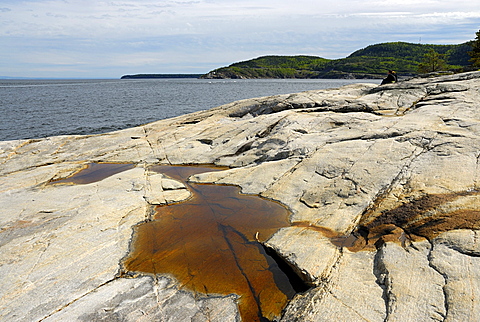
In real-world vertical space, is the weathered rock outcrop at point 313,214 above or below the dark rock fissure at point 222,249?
above

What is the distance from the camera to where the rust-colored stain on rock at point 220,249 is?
8750 millimetres

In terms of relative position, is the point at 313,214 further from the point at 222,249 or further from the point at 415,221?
the point at 222,249

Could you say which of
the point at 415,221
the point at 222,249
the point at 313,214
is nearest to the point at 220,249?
the point at 222,249

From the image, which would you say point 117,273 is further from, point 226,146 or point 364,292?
point 226,146

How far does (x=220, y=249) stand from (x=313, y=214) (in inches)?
149

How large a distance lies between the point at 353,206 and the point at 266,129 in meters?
11.5

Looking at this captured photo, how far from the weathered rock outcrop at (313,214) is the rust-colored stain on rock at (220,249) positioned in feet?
1.61

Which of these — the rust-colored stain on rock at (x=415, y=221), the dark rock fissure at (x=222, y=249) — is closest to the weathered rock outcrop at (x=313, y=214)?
the rust-colored stain on rock at (x=415, y=221)

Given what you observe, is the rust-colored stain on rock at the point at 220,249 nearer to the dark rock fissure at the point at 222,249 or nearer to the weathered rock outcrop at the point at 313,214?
the dark rock fissure at the point at 222,249

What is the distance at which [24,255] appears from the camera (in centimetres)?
1018

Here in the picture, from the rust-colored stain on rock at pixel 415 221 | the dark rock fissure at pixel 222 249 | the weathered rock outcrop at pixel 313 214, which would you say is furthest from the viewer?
the rust-colored stain on rock at pixel 415 221

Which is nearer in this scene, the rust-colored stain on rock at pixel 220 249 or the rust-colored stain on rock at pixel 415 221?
the rust-colored stain on rock at pixel 220 249

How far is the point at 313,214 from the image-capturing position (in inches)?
477

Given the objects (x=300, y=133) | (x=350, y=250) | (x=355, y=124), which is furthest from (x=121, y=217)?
(x=355, y=124)
